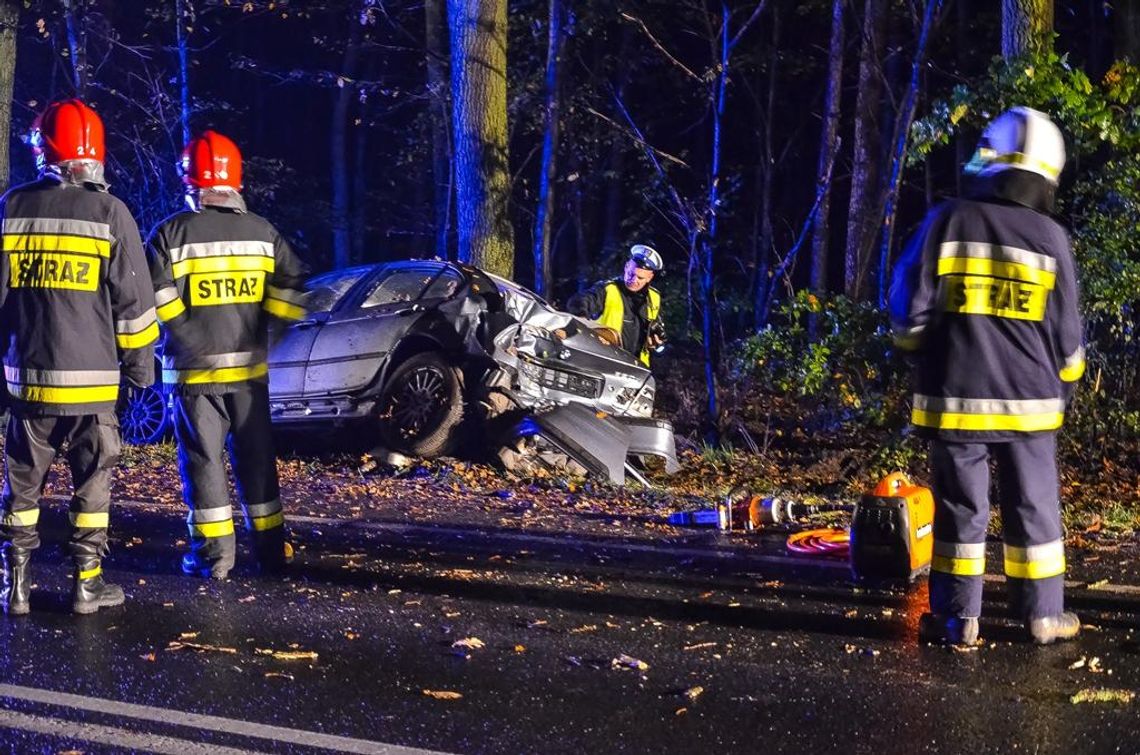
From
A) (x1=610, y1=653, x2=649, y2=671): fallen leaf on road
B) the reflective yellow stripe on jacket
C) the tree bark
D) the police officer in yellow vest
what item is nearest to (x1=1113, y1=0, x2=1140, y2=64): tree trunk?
the police officer in yellow vest

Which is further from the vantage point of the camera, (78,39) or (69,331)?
(78,39)

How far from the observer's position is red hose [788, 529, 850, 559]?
7160 millimetres

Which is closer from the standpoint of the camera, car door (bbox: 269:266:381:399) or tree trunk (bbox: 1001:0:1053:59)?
tree trunk (bbox: 1001:0:1053:59)

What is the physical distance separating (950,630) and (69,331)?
3880mm

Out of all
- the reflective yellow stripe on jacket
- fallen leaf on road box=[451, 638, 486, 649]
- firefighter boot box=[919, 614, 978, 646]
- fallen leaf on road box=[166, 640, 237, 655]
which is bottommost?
fallen leaf on road box=[451, 638, 486, 649]

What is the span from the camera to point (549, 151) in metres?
19.1

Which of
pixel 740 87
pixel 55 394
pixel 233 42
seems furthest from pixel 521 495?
pixel 233 42

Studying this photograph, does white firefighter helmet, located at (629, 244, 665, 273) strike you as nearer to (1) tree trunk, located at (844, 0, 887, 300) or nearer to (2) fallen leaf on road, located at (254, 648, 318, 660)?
(1) tree trunk, located at (844, 0, 887, 300)

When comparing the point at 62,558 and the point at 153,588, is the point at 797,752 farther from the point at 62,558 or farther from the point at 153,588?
the point at 62,558

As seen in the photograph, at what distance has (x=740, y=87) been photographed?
25141 millimetres

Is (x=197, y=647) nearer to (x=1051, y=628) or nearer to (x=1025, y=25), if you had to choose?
(x=1051, y=628)

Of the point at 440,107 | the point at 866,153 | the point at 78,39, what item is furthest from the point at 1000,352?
the point at 440,107

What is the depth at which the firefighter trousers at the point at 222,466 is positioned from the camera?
21.2 feet

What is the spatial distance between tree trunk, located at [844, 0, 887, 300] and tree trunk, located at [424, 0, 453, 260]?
269 inches
